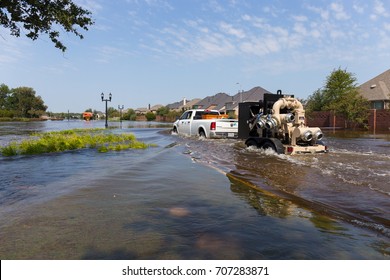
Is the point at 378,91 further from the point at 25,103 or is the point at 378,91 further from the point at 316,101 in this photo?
the point at 25,103

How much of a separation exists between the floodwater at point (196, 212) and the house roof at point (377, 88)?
1568 inches

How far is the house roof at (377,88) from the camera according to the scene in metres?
41.2

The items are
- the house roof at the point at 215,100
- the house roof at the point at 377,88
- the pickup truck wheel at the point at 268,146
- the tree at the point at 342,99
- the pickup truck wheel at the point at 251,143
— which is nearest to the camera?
the pickup truck wheel at the point at 268,146

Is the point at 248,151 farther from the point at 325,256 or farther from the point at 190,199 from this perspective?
the point at 325,256

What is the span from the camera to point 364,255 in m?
2.89

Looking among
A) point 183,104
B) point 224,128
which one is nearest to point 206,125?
point 224,128

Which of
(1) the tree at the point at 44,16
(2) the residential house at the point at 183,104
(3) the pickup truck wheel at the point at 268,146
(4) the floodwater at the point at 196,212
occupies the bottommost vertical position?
(4) the floodwater at the point at 196,212

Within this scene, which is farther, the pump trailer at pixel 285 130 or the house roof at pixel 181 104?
the house roof at pixel 181 104

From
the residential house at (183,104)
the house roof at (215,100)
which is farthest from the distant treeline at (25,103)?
the house roof at (215,100)

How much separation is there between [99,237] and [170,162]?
219 inches

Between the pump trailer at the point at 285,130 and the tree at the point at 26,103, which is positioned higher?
the tree at the point at 26,103

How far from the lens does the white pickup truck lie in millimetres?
15461

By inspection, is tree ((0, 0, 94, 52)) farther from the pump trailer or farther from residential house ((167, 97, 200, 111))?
residential house ((167, 97, 200, 111))

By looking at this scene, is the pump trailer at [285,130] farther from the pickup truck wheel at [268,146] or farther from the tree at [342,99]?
the tree at [342,99]
